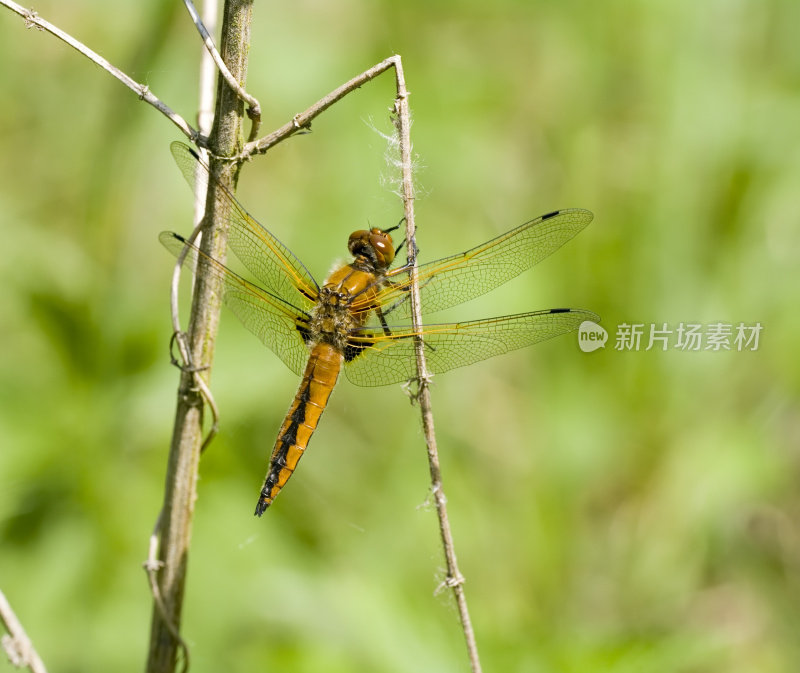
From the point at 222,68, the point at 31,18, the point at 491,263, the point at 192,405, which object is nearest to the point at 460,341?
the point at 491,263

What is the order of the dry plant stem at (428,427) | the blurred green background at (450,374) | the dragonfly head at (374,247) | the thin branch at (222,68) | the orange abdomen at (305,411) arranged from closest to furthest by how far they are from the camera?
1. the thin branch at (222,68)
2. the dry plant stem at (428,427)
3. the orange abdomen at (305,411)
4. the dragonfly head at (374,247)
5. the blurred green background at (450,374)

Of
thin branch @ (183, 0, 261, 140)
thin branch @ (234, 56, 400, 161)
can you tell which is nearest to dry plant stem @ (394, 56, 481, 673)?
thin branch @ (234, 56, 400, 161)

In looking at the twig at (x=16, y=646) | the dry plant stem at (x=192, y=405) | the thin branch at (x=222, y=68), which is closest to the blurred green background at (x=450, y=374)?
the dry plant stem at (x=192, y=405)

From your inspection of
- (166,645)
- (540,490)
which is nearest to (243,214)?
(166,645)

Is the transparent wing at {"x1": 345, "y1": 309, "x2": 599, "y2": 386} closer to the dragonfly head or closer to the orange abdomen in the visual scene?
the orange abdomen

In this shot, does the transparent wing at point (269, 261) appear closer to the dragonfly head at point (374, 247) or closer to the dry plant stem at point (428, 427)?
the dragonfly head at point (374, 247)

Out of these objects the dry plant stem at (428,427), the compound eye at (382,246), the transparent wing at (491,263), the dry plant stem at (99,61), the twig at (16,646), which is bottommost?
the twig at (16,646)

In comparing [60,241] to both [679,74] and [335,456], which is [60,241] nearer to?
[335,456]
